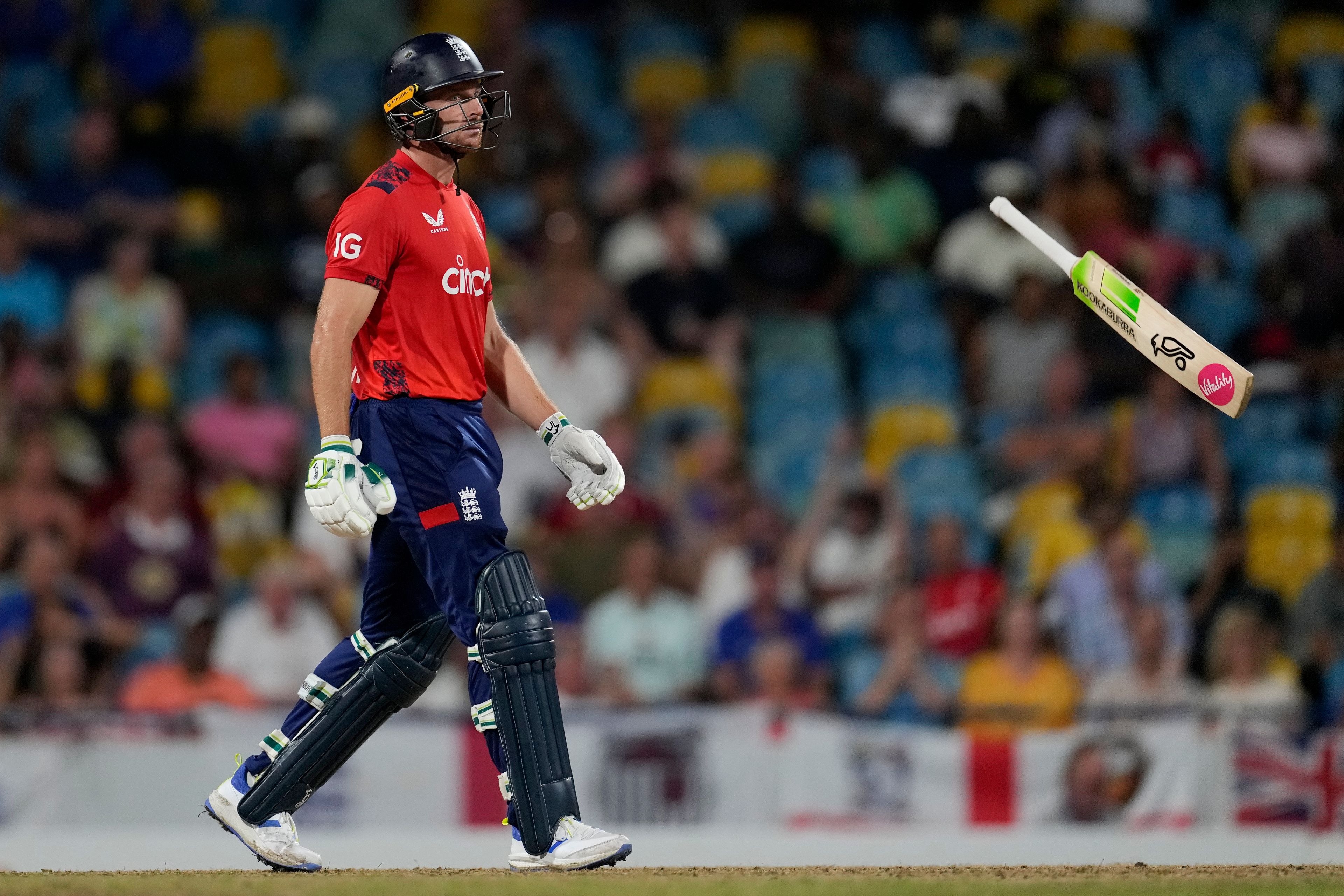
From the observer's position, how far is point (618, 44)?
1473cm

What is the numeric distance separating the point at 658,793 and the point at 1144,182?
6436 mm

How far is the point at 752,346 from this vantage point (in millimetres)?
12898

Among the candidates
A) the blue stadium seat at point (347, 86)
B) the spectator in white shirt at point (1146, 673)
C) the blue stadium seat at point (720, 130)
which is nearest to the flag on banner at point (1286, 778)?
the spectator in white shirt at point (1146, 673)

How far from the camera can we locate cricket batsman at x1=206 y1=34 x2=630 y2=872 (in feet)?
18.2

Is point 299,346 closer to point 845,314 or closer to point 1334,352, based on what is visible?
point 845,314

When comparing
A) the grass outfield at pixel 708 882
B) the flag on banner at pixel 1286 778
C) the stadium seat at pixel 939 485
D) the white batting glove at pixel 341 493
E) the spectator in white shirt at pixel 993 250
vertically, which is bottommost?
the grass outfield at pixel 708 882

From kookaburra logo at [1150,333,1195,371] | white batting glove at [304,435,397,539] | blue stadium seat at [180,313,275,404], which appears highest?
blue stadium seat at [180,313,275,404]

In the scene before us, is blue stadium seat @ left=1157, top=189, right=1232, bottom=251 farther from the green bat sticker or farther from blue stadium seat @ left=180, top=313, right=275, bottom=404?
the green bat sticker

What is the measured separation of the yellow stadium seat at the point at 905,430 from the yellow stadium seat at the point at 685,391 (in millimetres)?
921

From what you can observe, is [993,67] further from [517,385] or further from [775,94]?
[517,385]

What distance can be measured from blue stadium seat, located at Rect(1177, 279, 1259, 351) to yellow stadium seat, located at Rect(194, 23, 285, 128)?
22.5 feet

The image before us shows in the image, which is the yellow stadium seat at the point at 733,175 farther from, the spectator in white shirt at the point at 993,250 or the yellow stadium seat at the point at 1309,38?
the yellow stadium seat at the point at 1309,38

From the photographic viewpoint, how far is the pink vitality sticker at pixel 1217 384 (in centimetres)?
576

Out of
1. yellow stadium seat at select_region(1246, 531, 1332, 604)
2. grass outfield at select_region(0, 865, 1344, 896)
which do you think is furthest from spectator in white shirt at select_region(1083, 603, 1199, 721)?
grass outfield at select_region(0, 865, 1344, 896)
